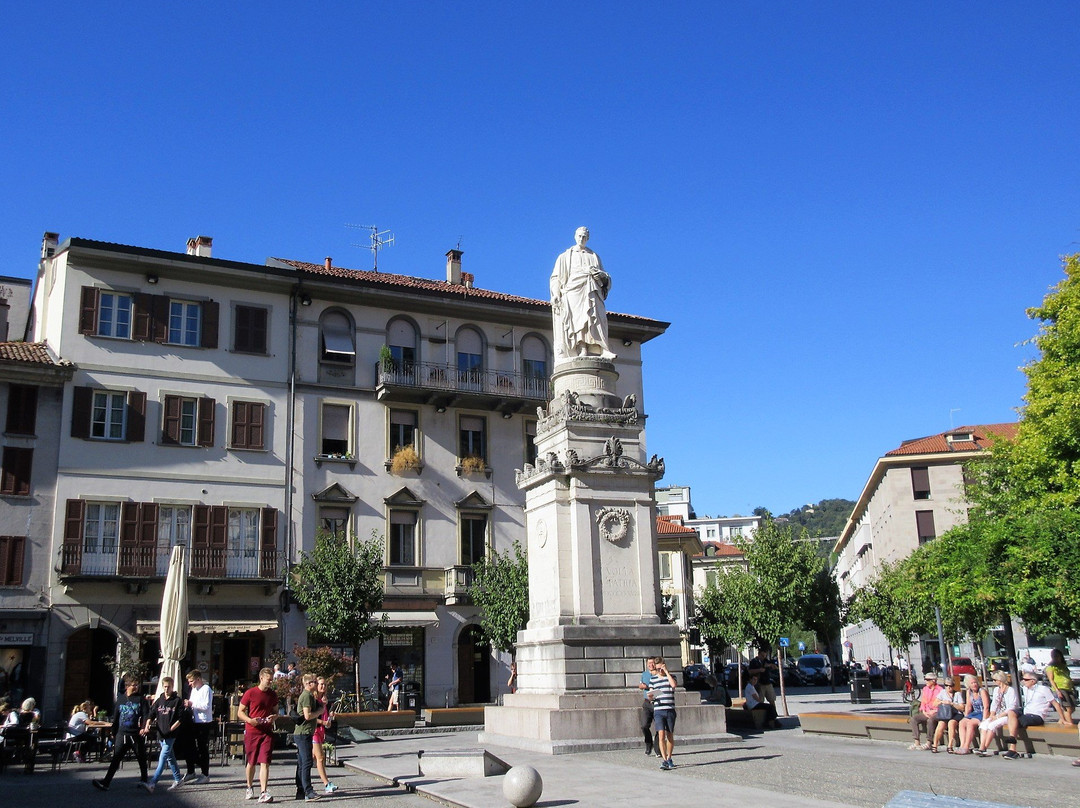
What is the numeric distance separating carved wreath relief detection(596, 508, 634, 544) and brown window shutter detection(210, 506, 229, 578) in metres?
17.6

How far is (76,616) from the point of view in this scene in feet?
93.4

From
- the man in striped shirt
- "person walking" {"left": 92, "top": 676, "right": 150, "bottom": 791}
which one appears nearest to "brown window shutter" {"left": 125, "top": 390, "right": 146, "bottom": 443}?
"person walking" {"left": 92, "top": 676, "right": 150, "bottom": 791}

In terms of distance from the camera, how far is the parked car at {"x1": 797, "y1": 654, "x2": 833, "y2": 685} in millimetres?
53406

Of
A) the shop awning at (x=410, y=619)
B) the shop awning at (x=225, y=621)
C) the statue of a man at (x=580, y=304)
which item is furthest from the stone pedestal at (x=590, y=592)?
the shop awning at (x=410, y=619)

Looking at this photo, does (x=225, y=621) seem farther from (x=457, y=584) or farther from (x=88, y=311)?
(x=88, y=311)

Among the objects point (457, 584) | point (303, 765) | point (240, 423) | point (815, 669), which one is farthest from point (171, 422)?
point (815, 669)

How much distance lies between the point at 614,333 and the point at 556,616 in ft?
79.3

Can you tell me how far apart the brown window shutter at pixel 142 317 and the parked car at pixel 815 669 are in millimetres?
36946

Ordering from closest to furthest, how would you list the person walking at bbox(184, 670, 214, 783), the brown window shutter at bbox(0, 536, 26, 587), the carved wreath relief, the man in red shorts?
the man in red shorts → the person walking at bbox(184, 670, 214, 783) → the carved wreath relief → the brown window shutter at bbox(0, 536, 26, 587)

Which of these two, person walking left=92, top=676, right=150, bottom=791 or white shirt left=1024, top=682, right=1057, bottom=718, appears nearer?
person walking left=92, top=676, right=150, bottom=791

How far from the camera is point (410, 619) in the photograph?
107 feet

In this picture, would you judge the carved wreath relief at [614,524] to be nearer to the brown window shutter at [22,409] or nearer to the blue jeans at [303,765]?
the blue jeans at [303,765]

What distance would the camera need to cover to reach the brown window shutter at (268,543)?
31219 millimetres

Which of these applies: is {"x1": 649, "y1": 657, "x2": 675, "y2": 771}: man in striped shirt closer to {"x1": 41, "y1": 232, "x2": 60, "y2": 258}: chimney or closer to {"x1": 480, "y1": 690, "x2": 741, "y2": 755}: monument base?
{"x1": 480, "y1": 690, "x2": 741, "y2": 755}: monument base
